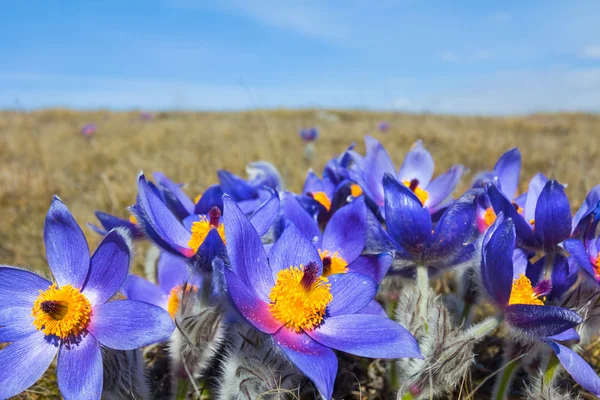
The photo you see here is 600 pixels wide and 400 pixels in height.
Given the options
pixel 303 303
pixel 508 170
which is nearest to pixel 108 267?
pixel 303 303

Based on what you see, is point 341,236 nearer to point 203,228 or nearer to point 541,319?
point 203,228

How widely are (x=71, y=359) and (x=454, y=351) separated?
32.5 inches

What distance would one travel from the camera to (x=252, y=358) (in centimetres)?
100

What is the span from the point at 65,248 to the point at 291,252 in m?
0.53

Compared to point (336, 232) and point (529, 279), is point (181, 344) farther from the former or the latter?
point (529, 279)

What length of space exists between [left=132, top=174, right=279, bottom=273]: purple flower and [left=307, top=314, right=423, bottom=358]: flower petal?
293mm

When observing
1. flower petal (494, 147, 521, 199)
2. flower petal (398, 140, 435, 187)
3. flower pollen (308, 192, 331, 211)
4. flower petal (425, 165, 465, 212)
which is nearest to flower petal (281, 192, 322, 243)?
flower pollen (308, 192, 331, 211)

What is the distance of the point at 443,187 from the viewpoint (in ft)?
5.19

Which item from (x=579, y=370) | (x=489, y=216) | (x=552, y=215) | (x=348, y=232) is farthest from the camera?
(x=489, y=216)

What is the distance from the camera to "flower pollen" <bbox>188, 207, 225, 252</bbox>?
1179 millimetres

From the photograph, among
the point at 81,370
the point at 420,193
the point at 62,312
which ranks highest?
the point at 420,193

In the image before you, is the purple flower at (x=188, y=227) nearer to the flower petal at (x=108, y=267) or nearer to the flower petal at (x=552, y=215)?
the flower petal at (x=108, y=267)

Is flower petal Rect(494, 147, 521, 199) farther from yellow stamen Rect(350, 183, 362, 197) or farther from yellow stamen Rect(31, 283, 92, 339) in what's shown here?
yellow stamen Rect(31, 283, 92, 339)

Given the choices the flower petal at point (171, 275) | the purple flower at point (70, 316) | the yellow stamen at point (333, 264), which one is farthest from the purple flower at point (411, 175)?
the purple flower at point (70, 316)
